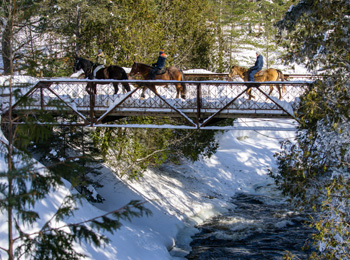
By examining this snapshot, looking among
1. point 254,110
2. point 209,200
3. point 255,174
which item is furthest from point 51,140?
point 255,174

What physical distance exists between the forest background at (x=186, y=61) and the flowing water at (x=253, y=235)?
1.39 meters

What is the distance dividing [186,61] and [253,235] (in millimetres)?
14675

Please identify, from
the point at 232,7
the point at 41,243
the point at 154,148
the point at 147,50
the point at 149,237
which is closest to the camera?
the point at 41,243

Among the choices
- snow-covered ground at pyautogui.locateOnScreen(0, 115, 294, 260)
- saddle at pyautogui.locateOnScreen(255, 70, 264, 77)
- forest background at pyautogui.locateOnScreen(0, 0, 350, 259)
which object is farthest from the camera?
saddle at pyautogui.locateOnScreen(255, 70, 264, 77)

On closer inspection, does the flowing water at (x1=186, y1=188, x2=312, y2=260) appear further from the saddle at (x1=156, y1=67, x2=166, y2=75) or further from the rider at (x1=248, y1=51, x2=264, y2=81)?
the saddle at (x1=156, y1=67, x2=166, y2=75)

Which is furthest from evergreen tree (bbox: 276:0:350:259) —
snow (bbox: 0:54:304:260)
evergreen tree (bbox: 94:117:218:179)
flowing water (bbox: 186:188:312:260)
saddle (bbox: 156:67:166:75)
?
evergreen tree (bbox: 94:117:218:179)

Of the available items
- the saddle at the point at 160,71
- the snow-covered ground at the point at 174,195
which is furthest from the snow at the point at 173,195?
the saddle at the point at 160,71

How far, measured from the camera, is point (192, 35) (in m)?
26.0

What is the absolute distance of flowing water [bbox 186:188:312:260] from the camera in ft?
43.3

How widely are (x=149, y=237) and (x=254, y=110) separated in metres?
5.14

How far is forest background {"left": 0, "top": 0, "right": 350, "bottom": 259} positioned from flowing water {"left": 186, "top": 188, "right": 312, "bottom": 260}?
1.39m

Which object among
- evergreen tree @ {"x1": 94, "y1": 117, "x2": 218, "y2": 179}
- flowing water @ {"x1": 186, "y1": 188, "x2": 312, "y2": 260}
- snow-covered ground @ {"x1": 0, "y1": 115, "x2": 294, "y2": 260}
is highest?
evergreen tree @ {"x1": 94, "y1": 117, "x2": 218, "y2": 179}

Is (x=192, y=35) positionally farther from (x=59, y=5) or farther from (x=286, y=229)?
(x=286, y=229)

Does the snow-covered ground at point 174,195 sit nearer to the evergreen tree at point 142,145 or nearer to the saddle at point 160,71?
the evergreen tree at point 142,145
